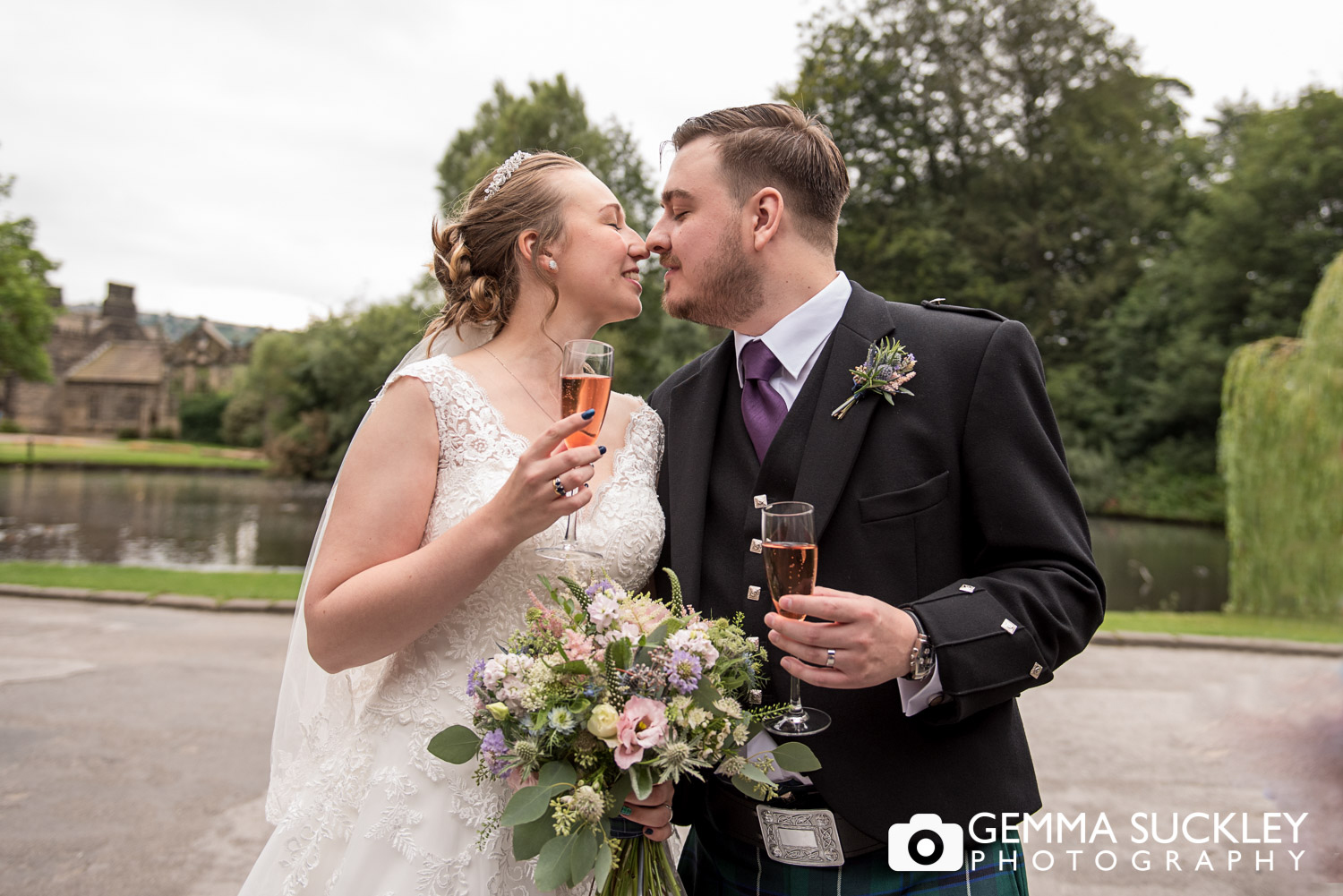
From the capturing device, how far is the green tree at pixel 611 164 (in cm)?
2698

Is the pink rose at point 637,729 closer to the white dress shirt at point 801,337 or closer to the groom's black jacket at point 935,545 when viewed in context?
the groom's black jacket at point 935,545

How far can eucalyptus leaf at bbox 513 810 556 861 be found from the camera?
189 centimetres

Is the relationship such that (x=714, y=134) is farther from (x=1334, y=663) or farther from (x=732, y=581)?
(x=1334, y=663)

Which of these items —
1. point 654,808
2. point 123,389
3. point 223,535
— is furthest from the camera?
point 123,389

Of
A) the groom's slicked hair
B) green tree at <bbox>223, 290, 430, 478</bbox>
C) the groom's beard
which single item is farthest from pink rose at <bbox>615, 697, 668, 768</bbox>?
green tree at <bbox>223, 290, 430, 478</bbox>

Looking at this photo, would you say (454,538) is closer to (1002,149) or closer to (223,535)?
(223,535)

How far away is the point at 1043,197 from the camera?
3084 cm

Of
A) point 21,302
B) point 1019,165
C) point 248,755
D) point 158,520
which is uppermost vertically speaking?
point 1019,165

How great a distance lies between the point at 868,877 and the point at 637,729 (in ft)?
2.85

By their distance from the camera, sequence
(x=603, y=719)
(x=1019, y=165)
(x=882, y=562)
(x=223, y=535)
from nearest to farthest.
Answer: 1. (x=603, y=719)
2. (x=882, y=562)
3. (x=223, y=535)
4. (x=1019, y=165)

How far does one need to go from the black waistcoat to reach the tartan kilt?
0.44 m

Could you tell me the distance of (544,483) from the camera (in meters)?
2.17

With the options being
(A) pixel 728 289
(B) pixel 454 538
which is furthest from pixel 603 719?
(A) pixel 728 289

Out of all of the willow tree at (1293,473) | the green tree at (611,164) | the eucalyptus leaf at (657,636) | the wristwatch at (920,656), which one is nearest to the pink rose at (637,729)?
the eucalyptus leaf at (657,636)
